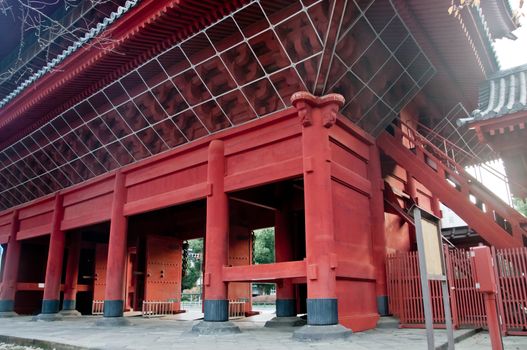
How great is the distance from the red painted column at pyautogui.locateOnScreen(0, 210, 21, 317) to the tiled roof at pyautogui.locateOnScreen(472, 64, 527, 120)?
54.8 feet

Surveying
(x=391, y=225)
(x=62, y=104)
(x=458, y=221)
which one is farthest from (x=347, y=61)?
(x=458, y=221)

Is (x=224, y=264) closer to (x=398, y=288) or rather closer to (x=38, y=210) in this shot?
(x=398, y=288)

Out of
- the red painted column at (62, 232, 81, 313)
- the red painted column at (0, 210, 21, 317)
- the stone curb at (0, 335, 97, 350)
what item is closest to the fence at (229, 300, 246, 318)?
the red painted column at (62, 232, 81, 313)

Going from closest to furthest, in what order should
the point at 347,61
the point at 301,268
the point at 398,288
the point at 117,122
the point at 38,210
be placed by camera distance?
the point at 301,268 → the point at 347,61 → the point at 398,288 → the point at 117,122 → the point at 38,210

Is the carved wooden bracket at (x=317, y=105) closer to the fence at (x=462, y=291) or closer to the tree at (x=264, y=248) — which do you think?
the fence at (x=462, y=291)

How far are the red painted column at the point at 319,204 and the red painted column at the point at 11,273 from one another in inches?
537

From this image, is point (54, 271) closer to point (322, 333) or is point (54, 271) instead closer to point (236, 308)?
point (236, 308)

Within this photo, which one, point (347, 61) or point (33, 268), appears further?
point (33, 268)

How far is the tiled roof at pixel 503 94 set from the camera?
7.23 metres

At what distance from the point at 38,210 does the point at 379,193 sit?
12.5 m

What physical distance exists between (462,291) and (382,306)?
165 centimetres

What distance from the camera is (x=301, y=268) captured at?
7.85m

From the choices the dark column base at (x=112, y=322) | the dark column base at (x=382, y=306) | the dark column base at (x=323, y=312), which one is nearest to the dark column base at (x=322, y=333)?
the dark column base at (x=323, y=312)

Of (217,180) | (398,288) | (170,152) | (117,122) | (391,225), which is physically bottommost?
(398,288)
